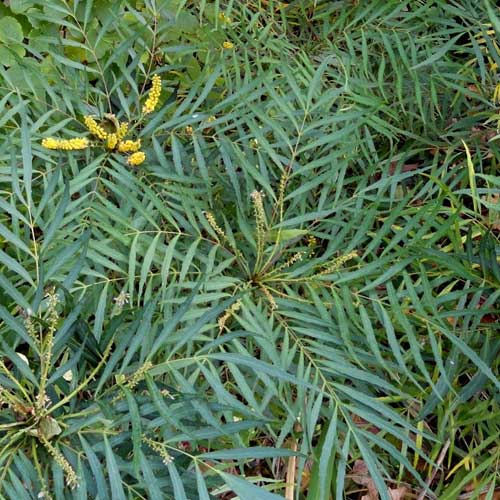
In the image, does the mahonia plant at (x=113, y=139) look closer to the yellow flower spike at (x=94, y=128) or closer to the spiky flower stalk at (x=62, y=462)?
the yellow flower spike at (x=94, y=128)

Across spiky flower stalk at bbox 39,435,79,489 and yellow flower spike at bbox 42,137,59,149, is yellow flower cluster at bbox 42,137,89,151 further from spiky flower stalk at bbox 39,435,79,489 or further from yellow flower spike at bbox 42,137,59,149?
spiky flower stalk at bbox 39,435,79,489

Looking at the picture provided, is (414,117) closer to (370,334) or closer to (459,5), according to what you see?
(459,5)

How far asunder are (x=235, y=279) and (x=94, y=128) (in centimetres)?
36

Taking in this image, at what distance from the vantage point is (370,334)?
3.26ft

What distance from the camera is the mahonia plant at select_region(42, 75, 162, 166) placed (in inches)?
42.0

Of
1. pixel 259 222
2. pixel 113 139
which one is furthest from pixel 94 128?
pixel 259 222

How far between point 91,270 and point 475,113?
965mm

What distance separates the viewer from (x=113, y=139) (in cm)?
110

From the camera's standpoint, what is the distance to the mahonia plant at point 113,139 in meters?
→ 1.07

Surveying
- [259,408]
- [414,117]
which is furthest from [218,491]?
[414,117]

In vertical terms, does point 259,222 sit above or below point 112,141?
below

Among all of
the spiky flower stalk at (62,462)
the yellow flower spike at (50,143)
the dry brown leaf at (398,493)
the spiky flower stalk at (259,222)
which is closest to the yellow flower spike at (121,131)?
the yellow flower spike at (50,143)

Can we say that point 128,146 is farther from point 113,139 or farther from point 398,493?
point 398,493

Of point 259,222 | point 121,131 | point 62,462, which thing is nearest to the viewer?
point 62,462
